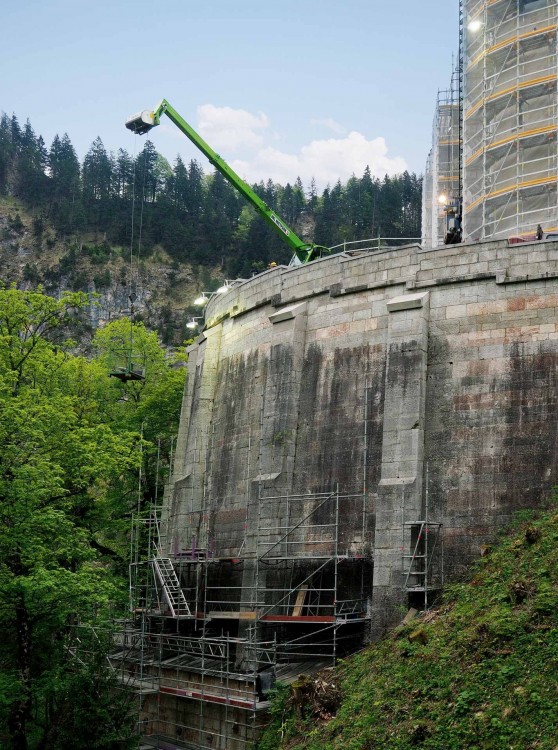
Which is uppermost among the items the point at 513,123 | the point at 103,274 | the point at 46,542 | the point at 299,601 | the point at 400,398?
the point at 103,274

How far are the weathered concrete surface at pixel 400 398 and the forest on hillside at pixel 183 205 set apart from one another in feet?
278

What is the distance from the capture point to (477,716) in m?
15.6

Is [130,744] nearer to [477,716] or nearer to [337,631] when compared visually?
[337,631]

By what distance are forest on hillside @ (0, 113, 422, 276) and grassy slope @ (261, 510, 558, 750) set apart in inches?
3658

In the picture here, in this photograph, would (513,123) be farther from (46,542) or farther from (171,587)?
(46,542)

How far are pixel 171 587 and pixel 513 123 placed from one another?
21.1 metres

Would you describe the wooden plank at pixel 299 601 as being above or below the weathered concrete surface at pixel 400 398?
below

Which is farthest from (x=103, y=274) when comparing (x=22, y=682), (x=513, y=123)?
(x=22, y=682)

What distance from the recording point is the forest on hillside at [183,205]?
121312 millimetres

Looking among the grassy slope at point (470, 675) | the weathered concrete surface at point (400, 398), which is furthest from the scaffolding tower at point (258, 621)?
the grassy slope at point (470, 675)

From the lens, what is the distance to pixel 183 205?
133625 millimetres

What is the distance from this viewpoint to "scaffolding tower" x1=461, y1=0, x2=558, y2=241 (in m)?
33.8

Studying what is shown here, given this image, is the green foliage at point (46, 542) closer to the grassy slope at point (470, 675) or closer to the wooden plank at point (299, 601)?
the wooden plank at point (299, 601)

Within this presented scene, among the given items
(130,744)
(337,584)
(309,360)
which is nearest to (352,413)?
(309,360)
